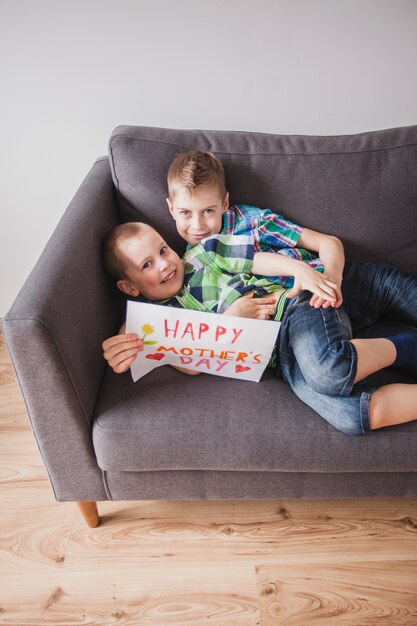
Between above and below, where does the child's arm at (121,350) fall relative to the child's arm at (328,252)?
below

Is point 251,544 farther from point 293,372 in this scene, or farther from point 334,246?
point 334,246

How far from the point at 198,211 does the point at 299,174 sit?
333 mm

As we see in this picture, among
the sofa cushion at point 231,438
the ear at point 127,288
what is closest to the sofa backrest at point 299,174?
the ear at point 127,288

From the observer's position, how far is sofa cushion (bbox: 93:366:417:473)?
967 millimetres

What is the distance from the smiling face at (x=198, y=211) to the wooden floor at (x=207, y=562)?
0.80 meters

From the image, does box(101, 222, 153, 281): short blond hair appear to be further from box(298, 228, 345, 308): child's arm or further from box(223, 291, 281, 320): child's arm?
box(298, 228, 345, 308): child's arm

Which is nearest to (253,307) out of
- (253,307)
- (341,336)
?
(253,307)

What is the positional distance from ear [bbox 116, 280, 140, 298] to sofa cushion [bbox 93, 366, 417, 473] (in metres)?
0.29

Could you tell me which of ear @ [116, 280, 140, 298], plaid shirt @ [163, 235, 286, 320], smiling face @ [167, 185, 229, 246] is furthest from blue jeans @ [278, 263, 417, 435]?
ear @ [116, 280, 140, 298]

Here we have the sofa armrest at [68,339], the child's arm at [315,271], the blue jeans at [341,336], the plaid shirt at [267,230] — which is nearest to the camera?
the sofa armrest at [68,339]

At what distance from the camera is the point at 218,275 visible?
3.84 ft

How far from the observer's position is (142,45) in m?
1.31

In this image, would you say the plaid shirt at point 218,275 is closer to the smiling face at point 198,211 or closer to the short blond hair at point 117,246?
the smiling face at point 198,211

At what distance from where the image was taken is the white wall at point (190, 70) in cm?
127
